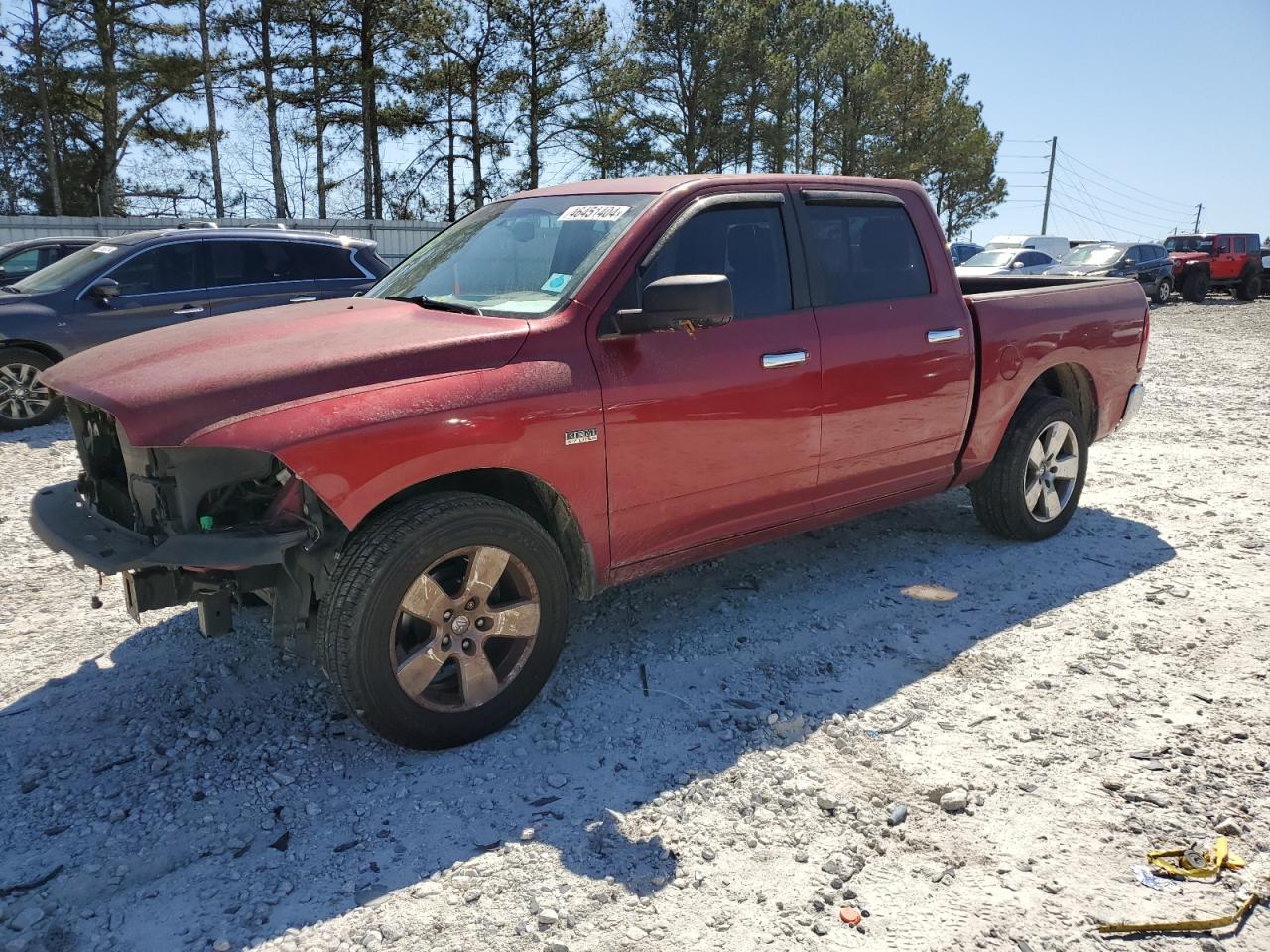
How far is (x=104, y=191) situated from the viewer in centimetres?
2812

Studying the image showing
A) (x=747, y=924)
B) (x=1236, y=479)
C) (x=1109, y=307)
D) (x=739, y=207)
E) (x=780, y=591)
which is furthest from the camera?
(x=1236, y=479)

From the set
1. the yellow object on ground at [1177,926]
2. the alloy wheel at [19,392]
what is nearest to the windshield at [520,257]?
the yellow object on ground at [1177,926]

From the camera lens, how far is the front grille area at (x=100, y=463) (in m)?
3.49

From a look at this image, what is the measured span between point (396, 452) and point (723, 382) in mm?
1393

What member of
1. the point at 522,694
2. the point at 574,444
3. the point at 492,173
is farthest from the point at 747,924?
the point at 492,173

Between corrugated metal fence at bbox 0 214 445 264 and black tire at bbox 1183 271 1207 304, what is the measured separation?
21058 millimetres

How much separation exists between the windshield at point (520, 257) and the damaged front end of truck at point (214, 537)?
109 cm

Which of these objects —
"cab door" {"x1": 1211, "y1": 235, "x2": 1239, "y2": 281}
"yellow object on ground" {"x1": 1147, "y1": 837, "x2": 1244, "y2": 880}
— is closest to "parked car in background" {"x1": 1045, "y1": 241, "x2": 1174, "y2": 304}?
"cab door" {"x1": 1211, "y1": 235, "x2": 1239, "y2": 281}

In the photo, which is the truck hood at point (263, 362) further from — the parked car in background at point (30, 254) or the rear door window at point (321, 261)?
the parked car in background at point (30, 254)

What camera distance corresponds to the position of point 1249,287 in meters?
28.0

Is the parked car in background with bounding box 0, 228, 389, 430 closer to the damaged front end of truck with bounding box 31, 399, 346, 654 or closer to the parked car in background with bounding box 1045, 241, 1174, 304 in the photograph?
the damaged front end of truck with bounding box 31, 399, 346, 654

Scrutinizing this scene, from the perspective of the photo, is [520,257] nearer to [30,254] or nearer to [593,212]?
[593,212]

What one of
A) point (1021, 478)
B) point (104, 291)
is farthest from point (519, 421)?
point (104, 291)

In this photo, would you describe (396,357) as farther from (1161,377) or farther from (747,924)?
(1161,377)
